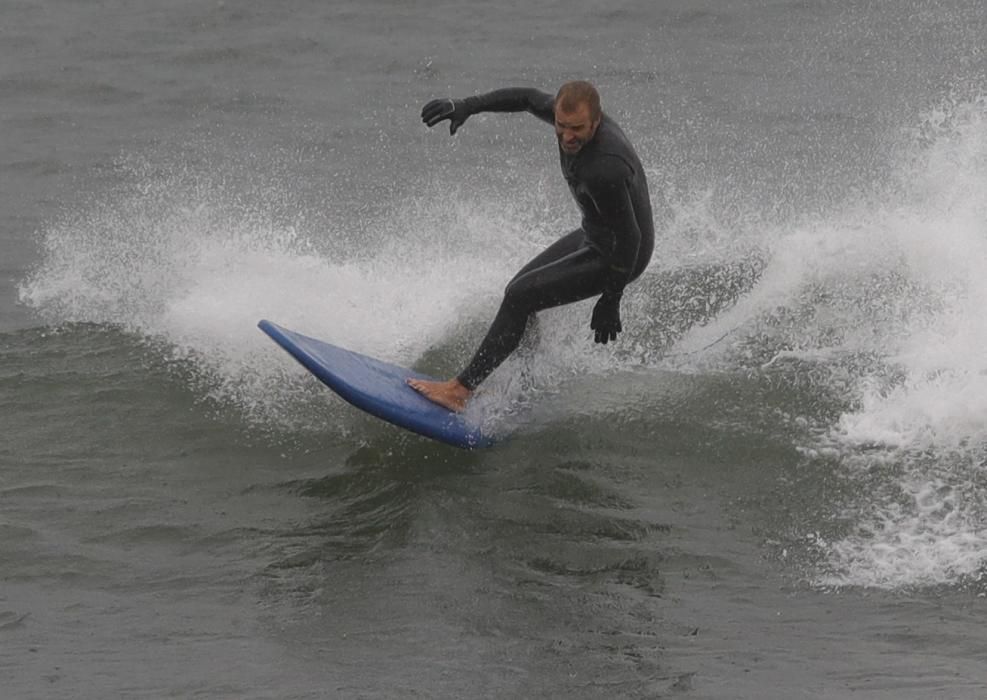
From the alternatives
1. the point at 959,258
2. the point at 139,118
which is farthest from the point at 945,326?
the point at 139,118

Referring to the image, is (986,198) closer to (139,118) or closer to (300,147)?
(300,147)

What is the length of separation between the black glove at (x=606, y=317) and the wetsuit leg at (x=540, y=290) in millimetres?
226

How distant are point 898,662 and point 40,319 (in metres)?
6.38

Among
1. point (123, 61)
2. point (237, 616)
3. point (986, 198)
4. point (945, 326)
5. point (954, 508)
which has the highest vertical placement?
point (123, 61)

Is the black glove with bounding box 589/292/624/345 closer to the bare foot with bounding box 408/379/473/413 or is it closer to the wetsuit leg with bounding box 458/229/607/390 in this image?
the wetsuit leg with bounding box 458/229/607/390

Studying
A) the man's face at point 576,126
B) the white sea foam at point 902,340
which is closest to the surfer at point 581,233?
the man's face at point 576,126

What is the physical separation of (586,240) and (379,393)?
131 centimetres

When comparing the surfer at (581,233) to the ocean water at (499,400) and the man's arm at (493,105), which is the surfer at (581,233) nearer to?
the man's arm at (493,105)

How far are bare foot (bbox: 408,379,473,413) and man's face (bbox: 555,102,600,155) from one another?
1520 mm

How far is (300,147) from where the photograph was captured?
13.4 meters

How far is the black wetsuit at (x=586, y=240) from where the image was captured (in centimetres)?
687

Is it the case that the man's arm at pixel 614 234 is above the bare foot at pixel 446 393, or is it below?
above

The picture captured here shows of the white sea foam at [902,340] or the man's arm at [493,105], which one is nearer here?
the white sea foam at [902,340]

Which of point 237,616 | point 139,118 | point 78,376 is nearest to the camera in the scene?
point 237,616
